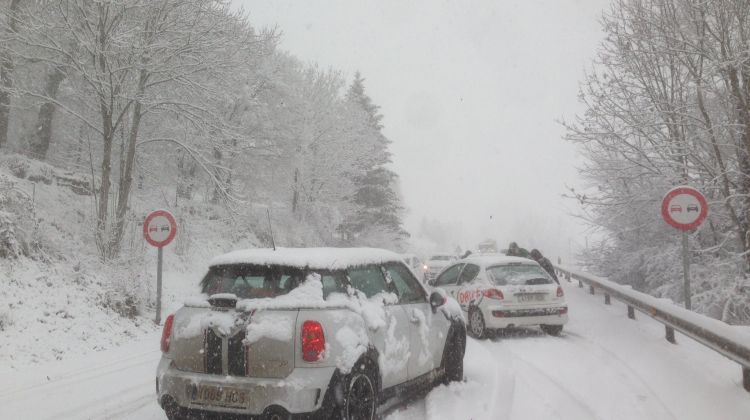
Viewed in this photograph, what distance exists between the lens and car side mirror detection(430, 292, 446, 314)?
20.6ft

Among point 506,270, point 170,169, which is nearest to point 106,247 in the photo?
point 506,270

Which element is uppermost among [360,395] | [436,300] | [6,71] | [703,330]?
[6,71]

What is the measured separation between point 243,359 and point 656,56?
41.5ft

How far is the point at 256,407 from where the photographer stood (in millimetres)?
4195

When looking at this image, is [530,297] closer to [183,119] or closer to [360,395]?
[360,395]

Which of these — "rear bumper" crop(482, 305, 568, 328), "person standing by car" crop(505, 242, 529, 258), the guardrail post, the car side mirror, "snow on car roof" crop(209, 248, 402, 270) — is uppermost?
"snow on car roof" crop(209, 248, 402, 270)

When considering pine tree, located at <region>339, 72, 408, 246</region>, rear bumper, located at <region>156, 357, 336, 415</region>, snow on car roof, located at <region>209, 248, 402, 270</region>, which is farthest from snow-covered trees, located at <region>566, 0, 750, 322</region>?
pine tree, located at <region>339, 72, 408, 246</region>

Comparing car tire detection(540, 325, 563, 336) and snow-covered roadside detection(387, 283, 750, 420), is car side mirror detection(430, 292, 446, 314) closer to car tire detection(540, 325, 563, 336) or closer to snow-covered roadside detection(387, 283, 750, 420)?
snow-covered roadside detection(387, 283, 750, 420)

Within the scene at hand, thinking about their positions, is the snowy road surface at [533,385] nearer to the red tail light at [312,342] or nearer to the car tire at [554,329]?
the car tire at [554,329]

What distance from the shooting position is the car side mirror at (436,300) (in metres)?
6.28

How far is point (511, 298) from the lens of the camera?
391 inches

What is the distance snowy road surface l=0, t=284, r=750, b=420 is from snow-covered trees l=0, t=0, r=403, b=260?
530 cm

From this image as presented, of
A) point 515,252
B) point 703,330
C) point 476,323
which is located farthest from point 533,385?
point 515,252

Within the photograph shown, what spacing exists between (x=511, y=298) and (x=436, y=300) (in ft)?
13.3
